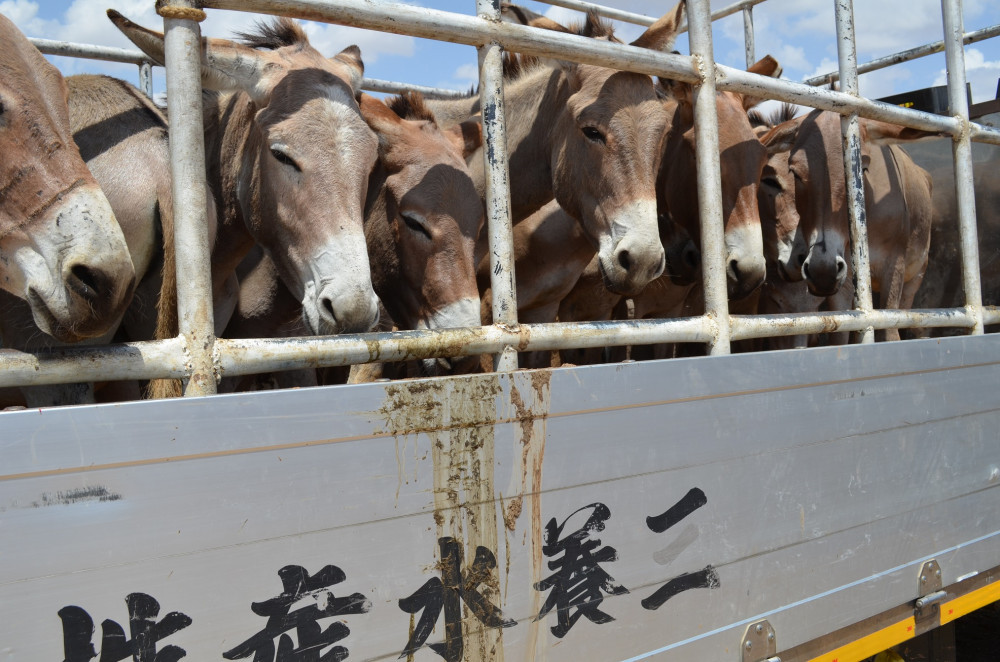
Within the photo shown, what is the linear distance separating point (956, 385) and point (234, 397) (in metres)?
2.49

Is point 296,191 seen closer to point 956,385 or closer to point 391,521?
point 391,521

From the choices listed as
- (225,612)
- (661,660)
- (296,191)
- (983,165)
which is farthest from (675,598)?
(983,165)

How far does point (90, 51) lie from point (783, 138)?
3997 millimetres

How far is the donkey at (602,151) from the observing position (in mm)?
3020

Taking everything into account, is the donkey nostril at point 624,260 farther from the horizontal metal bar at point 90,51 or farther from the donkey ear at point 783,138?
the horizontal metal bar at point 90,51

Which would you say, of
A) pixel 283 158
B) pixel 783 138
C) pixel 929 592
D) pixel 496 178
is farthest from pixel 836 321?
pixel 783 138

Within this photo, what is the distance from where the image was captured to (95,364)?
1397mm

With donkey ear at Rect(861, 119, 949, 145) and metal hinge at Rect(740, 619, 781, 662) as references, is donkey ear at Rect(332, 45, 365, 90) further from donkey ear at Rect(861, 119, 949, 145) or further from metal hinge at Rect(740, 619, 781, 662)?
donkey ear at Rect(861, 119, 949, 145)

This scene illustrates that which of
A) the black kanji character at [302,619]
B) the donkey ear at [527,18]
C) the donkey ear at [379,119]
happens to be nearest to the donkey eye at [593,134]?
the donkey ear at [527,18]

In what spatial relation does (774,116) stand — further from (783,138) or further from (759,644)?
(759,644)

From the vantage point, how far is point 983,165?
582 centimetres

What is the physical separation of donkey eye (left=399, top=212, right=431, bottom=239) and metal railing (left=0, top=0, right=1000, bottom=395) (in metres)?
1.31

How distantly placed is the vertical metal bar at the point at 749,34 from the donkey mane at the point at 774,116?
0.40 meters

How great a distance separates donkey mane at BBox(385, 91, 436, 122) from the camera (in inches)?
147
